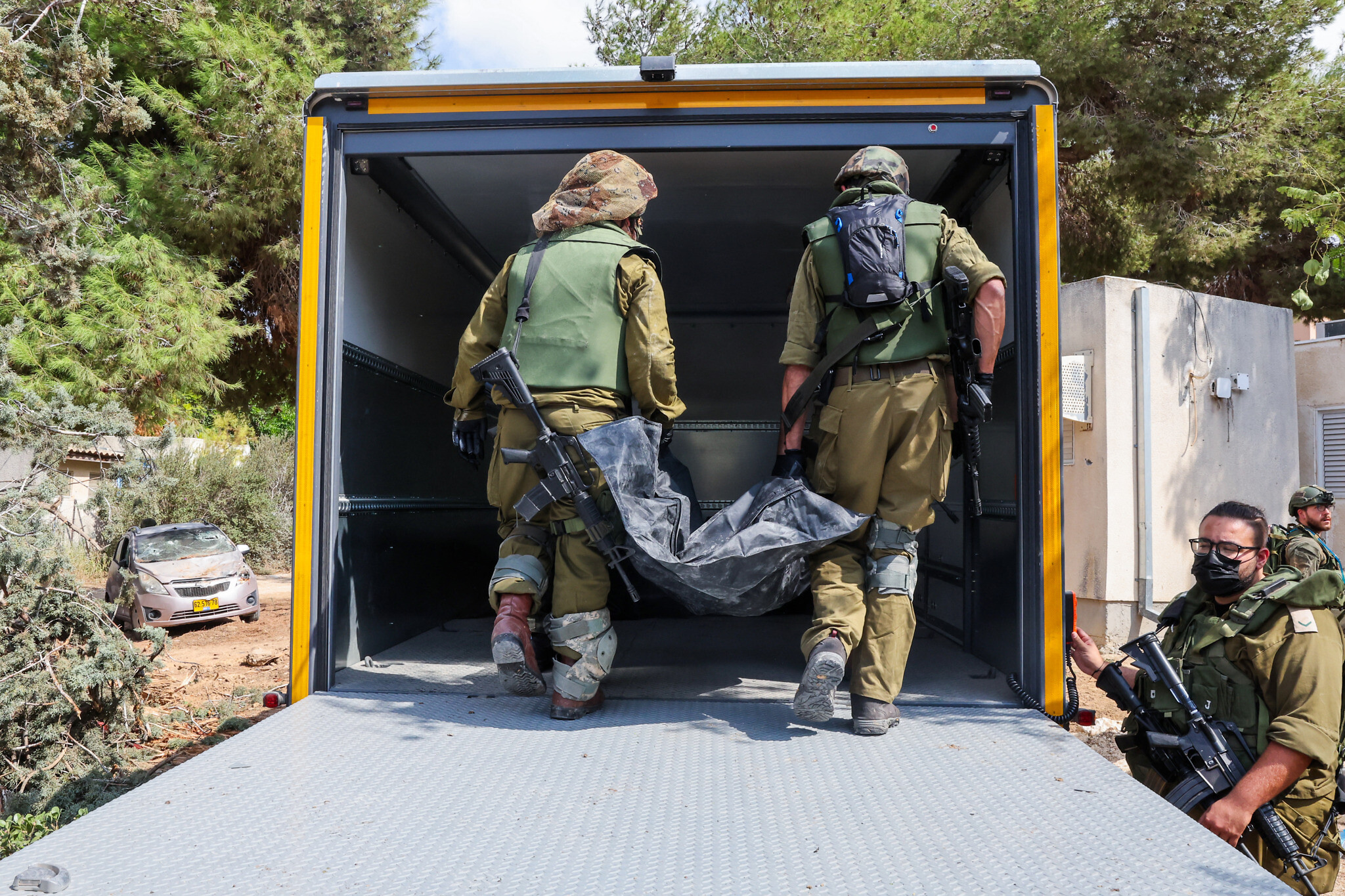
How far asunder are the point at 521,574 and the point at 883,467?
1251 millimetres

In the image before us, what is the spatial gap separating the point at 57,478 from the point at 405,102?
3.31 m

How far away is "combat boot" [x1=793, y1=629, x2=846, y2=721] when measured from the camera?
2.55 metres

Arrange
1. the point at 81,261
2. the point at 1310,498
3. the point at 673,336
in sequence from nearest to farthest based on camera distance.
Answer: the point at 1310,498 → the point at 673,336 → the point at 81,261

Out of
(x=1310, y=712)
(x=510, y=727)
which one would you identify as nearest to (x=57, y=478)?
(x=510, y=727)

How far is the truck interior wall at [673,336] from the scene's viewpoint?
12.3 ft

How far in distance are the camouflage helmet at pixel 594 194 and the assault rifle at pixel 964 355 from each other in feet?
3.76

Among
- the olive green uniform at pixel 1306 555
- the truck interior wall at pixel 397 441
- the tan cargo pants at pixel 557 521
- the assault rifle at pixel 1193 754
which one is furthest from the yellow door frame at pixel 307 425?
the olive green uniform at pixel 1306 555

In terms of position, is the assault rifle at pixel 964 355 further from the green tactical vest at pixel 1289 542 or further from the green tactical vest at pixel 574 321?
the green tactical vest at pixel 1289 542

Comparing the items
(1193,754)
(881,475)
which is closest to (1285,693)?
(1193,754)

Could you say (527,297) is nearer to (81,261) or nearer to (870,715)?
(870,715)

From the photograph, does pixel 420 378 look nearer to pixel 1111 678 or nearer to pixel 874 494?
pixel 874 494

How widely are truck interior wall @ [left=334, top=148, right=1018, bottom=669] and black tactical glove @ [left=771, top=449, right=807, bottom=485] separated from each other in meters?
0.98

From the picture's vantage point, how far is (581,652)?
2.86 m

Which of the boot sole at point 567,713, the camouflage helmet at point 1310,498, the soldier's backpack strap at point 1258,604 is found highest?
the camouflage helmet at point 1310,498
